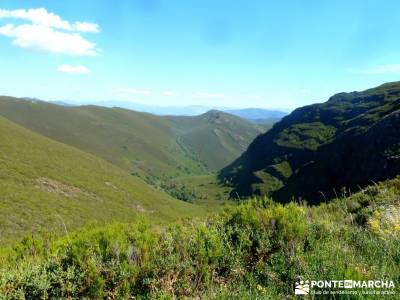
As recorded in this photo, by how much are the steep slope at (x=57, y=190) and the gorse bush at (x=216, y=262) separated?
141ft

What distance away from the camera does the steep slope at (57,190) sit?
2362 inches

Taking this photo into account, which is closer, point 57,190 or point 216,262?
point 216,262

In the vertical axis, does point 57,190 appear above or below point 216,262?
below

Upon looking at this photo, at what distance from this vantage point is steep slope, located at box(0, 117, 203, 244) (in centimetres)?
6000

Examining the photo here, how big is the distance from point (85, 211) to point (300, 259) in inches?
2895

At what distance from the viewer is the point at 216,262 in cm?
695

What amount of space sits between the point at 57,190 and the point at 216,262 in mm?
79268

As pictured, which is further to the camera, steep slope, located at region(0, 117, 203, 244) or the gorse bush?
steep slope, located at region(0, 117, 203, 244)

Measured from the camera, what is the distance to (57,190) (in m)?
80.2

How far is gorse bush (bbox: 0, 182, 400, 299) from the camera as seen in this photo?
5914mm

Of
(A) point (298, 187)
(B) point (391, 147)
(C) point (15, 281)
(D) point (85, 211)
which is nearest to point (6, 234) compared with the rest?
(D) point (85, 211)

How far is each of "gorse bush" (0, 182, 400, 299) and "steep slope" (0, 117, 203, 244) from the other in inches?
1694

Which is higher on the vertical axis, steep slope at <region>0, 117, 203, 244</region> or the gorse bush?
the gorse bush

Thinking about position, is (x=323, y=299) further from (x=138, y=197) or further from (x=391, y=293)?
(x=138, y=197)
